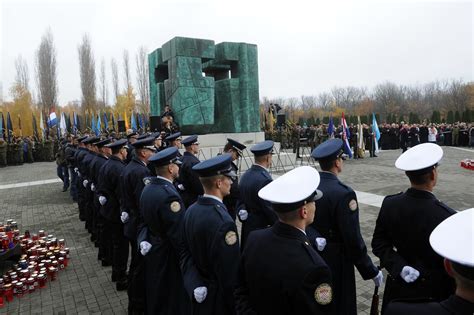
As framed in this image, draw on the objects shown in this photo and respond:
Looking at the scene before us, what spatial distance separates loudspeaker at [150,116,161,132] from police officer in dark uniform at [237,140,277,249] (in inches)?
402

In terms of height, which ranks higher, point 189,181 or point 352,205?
point 352,205

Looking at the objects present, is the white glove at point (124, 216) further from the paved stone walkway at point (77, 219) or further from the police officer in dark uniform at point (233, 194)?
the police officer in dark uniform at point (233, 194)

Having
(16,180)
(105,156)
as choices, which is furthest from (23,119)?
(105,156)

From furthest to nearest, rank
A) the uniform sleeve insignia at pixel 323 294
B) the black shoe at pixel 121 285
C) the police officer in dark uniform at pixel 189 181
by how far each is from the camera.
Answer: the police officer in dark uniform at pixel 189 181 < the black shoe at pixel 121 285 < the uniform sleeve insignia at pixel 323 294

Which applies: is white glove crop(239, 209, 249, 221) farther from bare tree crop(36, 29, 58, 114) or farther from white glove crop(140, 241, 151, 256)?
bare tree crop(36, 29, 58, 114)

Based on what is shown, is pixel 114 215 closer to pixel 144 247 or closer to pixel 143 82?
pixel 144 247

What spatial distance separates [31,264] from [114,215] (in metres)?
1.69

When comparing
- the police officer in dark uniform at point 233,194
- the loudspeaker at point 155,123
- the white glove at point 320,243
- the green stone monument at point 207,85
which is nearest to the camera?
the white glove at point 320,243

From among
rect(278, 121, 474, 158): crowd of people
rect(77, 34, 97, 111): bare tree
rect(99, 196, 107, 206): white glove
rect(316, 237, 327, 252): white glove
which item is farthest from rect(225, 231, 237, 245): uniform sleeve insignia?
rect(77, 34, 97, 111): bare tree

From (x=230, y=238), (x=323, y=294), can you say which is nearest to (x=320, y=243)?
(x=230, y=238)

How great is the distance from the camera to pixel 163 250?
3.65m

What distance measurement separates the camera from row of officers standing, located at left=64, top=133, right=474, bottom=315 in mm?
1896

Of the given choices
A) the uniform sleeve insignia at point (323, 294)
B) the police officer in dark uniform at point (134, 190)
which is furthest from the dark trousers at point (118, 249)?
the uniform sleeve insignia at point (323, 294)

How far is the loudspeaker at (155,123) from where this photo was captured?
14.2 meters
